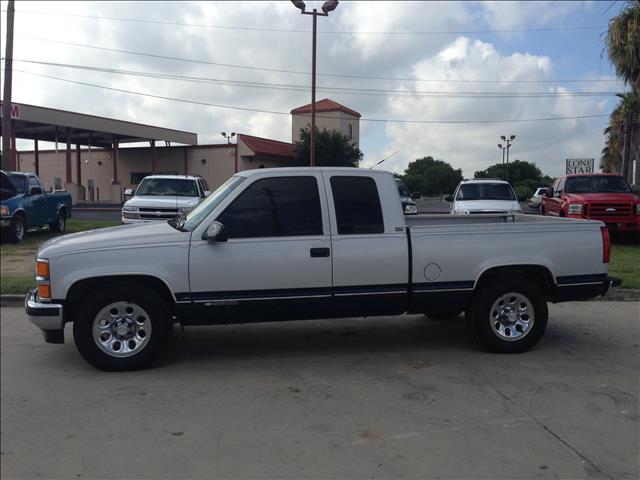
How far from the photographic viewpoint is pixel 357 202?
6211 mm

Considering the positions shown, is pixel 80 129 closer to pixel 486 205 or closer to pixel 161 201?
pixel 161 201

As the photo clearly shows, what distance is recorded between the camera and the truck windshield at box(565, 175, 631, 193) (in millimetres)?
15445

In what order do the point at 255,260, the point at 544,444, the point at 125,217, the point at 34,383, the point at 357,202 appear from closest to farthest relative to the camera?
1. the point at 544,444
2. the point at 34,383
3. the point at 255,260
4. the point at 357,202
5. the point at 125,217

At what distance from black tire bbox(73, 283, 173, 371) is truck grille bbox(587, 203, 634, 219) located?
12.1 metres

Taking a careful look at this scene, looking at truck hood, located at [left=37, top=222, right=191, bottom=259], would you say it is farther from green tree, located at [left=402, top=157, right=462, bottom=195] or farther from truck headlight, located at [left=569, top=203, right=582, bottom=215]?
green tree, located at [left=402, top=157, right=462, bottom=195]

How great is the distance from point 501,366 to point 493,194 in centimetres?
1111

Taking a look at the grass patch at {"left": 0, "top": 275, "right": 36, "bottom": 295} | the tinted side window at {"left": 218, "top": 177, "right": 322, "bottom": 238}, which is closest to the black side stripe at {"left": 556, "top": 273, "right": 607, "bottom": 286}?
the tinted side window at {"left": 218, "top": 177, "right": 322, "bottom": 238}

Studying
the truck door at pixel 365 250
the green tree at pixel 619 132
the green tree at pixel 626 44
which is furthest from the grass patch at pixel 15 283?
the green tree at pixel 619 132

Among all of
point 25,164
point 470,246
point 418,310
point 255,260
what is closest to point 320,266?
point 255,260

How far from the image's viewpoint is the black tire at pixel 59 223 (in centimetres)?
1608

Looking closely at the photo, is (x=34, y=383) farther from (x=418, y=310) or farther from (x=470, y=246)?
(x=470, y=246)

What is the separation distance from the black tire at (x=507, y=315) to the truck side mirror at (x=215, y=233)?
2.71 m

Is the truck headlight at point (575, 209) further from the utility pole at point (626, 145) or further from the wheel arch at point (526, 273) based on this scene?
the utility pole at point (626, 145)

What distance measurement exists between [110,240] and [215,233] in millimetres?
998
